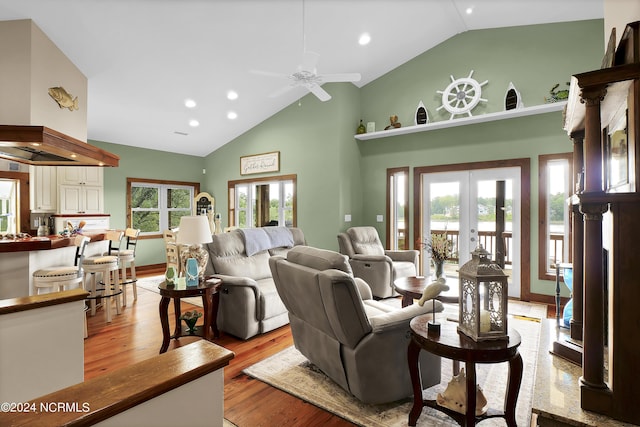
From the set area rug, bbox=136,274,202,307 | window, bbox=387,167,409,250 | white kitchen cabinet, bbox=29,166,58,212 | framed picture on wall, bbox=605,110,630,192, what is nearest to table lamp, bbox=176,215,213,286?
area rug, bbox=136,274,202,307

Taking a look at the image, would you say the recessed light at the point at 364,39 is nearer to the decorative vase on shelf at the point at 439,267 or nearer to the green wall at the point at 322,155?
the green wall at the point at 322,155

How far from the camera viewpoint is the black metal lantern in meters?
1.66

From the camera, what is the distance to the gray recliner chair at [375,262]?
4.79 metres

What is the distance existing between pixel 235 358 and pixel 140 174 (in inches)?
233

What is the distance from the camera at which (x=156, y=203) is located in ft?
25.6

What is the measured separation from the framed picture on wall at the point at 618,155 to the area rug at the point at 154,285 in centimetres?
448

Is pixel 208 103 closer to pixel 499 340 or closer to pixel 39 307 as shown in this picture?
pixel 39 307

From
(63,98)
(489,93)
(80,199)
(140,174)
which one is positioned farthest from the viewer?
(140,174)

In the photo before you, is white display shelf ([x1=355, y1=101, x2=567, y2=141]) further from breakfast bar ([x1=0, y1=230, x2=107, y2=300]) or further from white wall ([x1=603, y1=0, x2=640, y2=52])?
breakfast bar ([x1=0, y1=230, x2=107, y2=300])

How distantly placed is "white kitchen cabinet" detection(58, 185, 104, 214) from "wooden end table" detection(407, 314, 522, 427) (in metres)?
6.24

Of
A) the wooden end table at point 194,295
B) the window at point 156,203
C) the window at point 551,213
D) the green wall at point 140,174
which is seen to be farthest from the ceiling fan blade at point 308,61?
the window at point 156,203

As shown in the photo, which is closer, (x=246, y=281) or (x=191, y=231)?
(x=191, y=231)

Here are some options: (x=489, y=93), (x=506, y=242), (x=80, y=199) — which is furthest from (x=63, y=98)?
(x=506, y=242)

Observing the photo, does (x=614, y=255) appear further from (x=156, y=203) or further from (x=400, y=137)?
(x=156, y=203)
